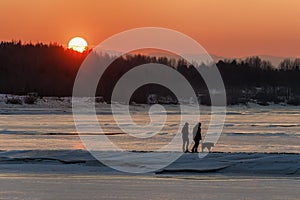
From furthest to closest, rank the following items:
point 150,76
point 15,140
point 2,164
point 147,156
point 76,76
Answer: point 150,76, point 76,76, point 15,140, point 147,156, point 2,164

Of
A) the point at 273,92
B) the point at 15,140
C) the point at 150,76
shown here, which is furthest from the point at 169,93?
the point at 15,140

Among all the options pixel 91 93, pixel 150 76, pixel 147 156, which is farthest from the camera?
pixel 150 76

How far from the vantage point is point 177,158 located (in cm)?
2064

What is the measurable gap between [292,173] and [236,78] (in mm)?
149887

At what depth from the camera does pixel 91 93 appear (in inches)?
4754

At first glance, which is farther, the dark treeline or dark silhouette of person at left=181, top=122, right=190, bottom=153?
the dark treeline

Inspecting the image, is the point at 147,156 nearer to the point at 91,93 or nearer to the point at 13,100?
the point at 13,100

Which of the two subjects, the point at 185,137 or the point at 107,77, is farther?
the point at 107,77

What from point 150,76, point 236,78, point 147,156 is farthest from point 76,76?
point 147,156

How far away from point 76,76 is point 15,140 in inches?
4190

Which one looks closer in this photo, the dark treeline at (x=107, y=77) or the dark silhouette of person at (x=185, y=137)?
the dark silhouette of person at (x=185, y=137)

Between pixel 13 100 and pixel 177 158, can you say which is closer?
pixel 177 158

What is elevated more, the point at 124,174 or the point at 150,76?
the point at 150,76

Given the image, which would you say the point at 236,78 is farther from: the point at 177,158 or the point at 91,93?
the point at 177,158
